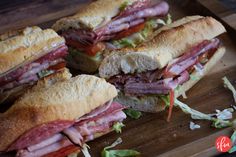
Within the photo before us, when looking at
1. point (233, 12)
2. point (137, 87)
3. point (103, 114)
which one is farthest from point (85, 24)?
point (233, 12)

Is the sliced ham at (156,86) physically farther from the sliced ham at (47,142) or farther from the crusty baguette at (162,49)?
the sliced ham at (47,142)

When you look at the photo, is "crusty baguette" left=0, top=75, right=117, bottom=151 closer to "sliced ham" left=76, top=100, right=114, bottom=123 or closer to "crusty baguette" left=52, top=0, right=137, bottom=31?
"sliced ham" left=76, top=100, right=114, bottom=123

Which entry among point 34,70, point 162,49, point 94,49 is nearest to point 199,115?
point 162,49

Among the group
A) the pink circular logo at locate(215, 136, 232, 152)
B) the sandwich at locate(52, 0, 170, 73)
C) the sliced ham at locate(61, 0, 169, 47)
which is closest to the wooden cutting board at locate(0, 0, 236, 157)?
the pink circular logo at locate(215, 136, 232, 152)

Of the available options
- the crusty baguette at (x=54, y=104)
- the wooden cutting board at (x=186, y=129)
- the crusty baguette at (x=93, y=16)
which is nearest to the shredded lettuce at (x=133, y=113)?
the wooden cutting board at (x=186, y=129)

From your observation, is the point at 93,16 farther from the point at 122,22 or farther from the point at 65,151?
the point at 65,151
